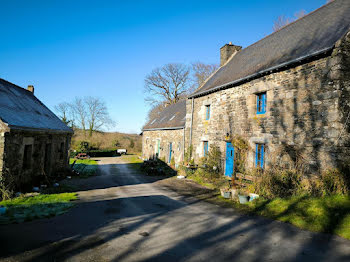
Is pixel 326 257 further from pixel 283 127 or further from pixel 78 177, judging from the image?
pixel 78 177

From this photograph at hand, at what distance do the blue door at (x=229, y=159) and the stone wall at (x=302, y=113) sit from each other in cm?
74

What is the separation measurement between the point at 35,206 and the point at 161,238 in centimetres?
450

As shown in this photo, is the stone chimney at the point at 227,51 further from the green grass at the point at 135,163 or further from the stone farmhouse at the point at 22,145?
the stone farmhouse at the point at 22,145

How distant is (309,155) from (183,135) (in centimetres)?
933

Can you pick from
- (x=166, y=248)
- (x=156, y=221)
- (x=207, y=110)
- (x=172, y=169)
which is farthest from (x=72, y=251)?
(x=172, y=169)

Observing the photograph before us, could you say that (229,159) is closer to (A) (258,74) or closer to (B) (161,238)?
(A) (258,74)

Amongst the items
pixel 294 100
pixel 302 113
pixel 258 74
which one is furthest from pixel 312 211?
pixel 258 74

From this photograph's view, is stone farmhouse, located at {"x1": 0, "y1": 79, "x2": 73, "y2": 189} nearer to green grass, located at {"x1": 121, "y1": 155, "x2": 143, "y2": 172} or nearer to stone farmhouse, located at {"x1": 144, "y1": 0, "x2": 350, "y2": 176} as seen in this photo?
green grass, located at {"x1": 121, "y1": 155, "x2": 143, "y2": 172}

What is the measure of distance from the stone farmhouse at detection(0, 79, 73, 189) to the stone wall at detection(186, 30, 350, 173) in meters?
9.42

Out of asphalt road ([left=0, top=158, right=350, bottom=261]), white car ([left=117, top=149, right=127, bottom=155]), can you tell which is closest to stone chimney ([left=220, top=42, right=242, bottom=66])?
asphalt road ([left=0, top=158, right=350, bottom=261])

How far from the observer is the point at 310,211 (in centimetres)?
606

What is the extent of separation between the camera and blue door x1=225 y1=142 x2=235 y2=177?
1153 cm

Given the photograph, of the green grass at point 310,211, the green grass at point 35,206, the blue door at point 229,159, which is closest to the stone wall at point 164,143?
the blue door at point 229,159

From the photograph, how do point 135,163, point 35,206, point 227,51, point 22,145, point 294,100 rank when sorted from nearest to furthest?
point 35,206 → point 294,100 → point 22,145 → point 227,51 → point 135,163
